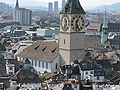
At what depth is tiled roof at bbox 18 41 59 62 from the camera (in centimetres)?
6538

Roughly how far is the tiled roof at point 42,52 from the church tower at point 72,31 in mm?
1794

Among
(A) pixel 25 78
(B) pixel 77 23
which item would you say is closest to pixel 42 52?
(B) pixel 77 23

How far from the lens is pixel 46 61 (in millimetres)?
65188

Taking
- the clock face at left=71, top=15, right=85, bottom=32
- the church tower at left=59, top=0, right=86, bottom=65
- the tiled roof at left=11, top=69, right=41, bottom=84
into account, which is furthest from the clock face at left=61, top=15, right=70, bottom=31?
the tiled roof at left=11, top=69, right=41, bottom=84

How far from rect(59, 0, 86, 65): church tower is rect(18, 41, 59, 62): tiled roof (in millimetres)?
1794

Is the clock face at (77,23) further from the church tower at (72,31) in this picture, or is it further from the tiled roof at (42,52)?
the tiled roof at (42,52)

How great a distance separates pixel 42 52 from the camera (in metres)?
67.4

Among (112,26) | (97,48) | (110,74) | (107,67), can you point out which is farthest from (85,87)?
(112,26)

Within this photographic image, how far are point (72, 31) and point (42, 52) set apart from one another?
21.2 ft

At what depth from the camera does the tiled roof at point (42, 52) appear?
6538 cm

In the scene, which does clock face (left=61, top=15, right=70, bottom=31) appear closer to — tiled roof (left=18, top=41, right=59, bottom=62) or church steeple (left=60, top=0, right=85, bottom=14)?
church steeple (left=60, top=0, right=85, bottom=14)

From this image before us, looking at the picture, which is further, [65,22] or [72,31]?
[65,22]

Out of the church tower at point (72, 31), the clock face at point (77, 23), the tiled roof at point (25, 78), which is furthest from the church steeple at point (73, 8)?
the tiled roof at point (25, 78)

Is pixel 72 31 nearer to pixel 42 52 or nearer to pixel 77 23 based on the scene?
pixel 77 23
